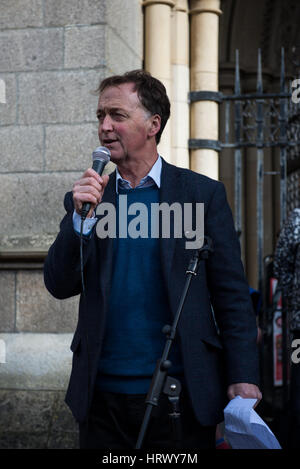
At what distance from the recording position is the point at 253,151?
8.53m

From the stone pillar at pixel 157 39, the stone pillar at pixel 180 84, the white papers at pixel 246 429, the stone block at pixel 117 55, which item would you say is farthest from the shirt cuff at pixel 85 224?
the stone pillar at pixel 180 84

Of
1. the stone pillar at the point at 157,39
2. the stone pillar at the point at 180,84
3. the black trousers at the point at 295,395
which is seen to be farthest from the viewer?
the stone pillar at the point at 180,84

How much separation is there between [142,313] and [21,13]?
2848mm

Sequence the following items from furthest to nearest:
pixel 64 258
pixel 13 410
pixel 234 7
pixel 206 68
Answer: pixel 234 7 → pixel 206 68 → pixel 13 410 → pixel 64 258

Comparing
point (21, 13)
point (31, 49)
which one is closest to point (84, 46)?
point (31, 49)

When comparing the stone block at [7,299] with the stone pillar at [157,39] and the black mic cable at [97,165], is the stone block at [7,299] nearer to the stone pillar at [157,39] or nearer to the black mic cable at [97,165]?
the stone pillar at [157,39]

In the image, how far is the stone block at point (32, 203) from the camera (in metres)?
4.58

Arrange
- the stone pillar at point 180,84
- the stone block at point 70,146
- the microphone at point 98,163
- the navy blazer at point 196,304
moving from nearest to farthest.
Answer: the microphone at point 98,163 → the navy blazer at point 196,304 → the stone block at point 70,146 → the stone pillar at point 180,84

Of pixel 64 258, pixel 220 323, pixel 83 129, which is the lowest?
pixel 220 323

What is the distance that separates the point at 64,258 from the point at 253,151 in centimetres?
636

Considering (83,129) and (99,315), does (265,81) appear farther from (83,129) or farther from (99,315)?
(99,315)

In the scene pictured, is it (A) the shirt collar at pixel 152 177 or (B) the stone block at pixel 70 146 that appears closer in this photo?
(A) the shirt collar at pixel 152 177

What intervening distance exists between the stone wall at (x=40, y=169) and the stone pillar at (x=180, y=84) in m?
1.32
